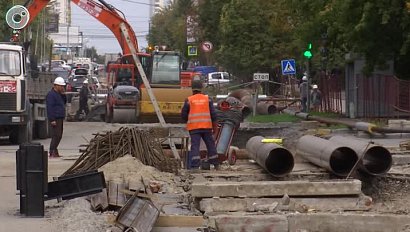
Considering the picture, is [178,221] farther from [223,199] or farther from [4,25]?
[4,25]

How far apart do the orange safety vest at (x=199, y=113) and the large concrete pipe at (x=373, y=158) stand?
265 centimetres

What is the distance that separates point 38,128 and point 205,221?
59.3 feet

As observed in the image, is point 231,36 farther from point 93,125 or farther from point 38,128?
point 38,128

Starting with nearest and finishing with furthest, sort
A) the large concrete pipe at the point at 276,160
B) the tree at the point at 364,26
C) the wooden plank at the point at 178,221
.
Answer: the wooden plank at the point at 178,221, the large concrete pipe at the point at 276,160, the tree at the point at 364,26

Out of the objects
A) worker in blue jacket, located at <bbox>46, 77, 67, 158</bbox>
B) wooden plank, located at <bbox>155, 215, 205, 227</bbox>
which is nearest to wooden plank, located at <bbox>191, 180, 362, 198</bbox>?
wooden plank, located at <bbox>155, 215, 205, 227</bbox>

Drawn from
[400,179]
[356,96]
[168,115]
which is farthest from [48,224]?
[356,96]

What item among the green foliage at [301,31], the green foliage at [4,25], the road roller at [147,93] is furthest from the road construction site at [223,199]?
the green foliage at [4,25]

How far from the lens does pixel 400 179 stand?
1416 cm

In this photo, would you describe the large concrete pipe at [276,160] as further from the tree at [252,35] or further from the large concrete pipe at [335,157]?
the tree at [252,35]

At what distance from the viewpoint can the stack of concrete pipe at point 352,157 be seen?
1322 cm

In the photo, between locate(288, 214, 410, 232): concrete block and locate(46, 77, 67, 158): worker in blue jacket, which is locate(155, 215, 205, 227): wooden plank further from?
locate(46, 77, 67, 158): worker in blue jacket

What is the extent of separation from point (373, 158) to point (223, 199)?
324 centimetres

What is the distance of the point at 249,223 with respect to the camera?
10.6m

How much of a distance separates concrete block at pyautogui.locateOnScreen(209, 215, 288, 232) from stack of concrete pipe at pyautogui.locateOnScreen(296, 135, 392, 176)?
9.51 feet
